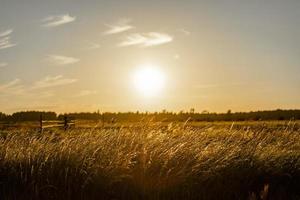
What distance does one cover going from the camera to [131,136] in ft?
41.7

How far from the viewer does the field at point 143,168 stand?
398 inches

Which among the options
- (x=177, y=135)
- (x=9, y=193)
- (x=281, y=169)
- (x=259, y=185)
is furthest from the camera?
(x=177, y=135)

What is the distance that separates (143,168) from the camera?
36.1 ft

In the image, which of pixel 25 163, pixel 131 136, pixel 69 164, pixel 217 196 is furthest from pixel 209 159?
pixel 25 163

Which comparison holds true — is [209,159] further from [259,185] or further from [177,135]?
[177,135]

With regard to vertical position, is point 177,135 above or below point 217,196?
above

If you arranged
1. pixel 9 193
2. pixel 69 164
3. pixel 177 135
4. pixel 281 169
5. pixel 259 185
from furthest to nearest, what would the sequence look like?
pixel 177 135 < pixel 281 169 < pixel 259 185 < pixel 69 164 < pixel 9 193

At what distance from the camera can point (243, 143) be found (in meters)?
14.0

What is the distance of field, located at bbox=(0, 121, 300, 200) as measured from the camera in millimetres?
10102

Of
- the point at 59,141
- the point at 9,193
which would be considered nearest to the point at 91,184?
the point at 9,193

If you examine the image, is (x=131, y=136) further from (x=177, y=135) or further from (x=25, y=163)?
(x=25, y=163)

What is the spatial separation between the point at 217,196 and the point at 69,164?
9.19 ft

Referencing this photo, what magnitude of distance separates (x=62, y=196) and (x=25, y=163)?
1264 millimetres

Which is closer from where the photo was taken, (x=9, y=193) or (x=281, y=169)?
(x=9, y=193)
